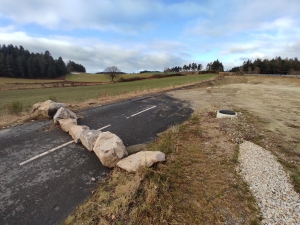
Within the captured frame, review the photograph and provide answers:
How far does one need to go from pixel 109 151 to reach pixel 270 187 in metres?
4.14

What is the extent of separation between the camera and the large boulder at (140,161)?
4.22m

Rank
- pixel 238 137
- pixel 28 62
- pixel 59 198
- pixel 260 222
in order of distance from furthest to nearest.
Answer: pixel 28 62 < pixel 238 137 < pixel 59 198 < pixel 260 222

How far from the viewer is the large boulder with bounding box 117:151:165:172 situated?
4.22 m

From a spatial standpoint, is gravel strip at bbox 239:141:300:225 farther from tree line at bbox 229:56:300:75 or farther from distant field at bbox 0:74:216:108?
tree line at bbox 229:56:300:75

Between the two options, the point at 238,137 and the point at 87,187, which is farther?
the point at 238,137

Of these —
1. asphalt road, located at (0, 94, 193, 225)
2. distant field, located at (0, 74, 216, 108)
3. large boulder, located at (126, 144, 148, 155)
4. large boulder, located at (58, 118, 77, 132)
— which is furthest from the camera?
distant field, located at (0, 74, 216, 108)

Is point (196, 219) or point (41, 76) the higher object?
point (41, 76)

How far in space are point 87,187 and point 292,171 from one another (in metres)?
5.53

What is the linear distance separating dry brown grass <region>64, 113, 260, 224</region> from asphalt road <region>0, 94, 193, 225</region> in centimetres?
50

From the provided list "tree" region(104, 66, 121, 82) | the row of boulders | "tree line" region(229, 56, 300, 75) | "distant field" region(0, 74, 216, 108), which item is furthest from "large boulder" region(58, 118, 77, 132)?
"tree line" region(229, 56, 300, 75)

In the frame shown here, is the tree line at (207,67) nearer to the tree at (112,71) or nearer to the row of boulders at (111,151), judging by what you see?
the tree at (112,71)

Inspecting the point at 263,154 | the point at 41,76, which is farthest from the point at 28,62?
the point at 263,154

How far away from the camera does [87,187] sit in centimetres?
391

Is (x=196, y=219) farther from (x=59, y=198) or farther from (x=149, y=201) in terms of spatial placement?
(x=59, y=198)
